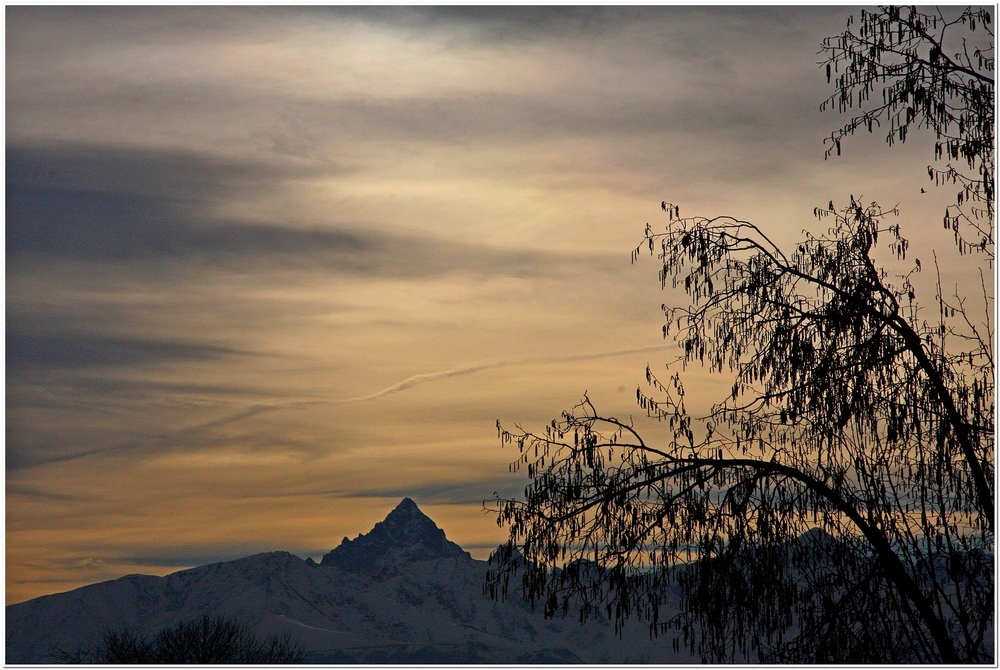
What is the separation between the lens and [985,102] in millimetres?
9930

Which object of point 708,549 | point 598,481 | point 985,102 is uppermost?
point 985,102

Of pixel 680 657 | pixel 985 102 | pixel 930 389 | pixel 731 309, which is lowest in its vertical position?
pixel 680 657

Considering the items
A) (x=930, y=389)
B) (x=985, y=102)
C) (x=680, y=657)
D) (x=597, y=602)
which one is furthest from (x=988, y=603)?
(x=985, y=102)

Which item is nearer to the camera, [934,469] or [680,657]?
[934,469]

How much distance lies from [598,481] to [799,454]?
1934mm

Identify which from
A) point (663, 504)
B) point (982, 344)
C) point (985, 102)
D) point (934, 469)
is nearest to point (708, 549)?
point (663, 504)

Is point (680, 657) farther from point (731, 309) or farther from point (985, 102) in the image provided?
point (985, 102)

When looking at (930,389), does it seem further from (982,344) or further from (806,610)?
→ (806,610)

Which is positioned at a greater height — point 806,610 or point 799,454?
point 799,454

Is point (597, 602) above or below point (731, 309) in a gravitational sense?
below

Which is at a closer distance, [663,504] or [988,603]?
[988,603]

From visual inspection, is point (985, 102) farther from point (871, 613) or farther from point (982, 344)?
point (871, 613)

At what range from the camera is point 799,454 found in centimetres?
994

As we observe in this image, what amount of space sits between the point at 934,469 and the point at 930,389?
0.75 metres
